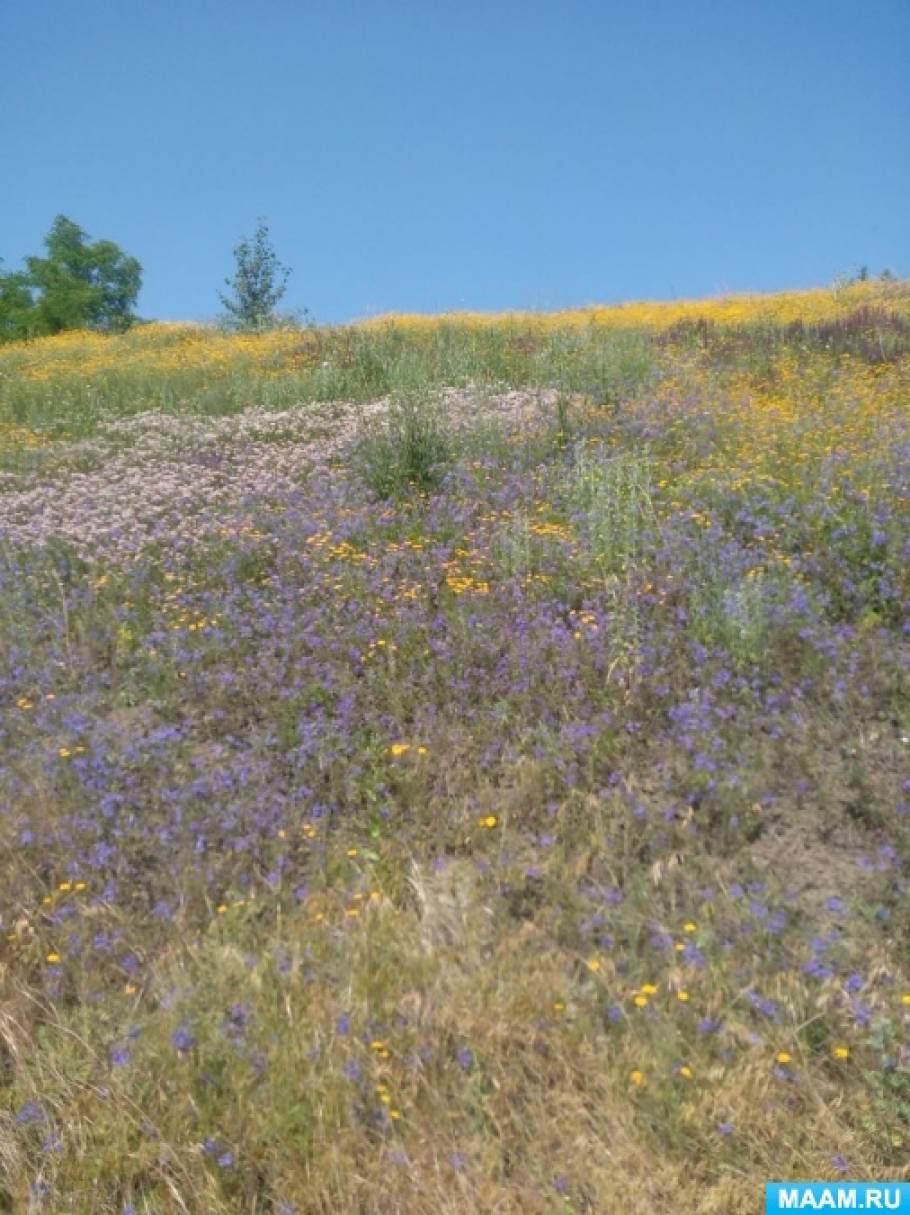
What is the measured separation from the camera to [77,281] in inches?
1810

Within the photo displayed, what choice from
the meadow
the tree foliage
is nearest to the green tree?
the tree foliage

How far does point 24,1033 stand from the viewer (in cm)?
349

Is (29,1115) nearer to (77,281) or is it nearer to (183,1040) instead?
(183,1040)

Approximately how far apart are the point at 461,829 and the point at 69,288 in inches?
1820

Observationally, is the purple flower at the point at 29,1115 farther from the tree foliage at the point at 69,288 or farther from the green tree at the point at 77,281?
the green tree at the point at 77,281

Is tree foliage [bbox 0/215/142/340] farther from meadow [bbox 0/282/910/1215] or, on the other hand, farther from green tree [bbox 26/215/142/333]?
meadow [bbox 0/282/910/1215]

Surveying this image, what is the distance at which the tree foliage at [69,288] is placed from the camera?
39062 millimetres

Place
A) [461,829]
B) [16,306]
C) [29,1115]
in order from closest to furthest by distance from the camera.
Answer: [29,1115] < [461,829] < [16,306]

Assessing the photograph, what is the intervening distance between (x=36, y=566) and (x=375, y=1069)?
5.06m

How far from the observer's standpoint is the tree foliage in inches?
1538

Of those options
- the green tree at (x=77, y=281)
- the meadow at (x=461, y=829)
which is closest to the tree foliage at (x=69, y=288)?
the green tree at (x=77, y=281)

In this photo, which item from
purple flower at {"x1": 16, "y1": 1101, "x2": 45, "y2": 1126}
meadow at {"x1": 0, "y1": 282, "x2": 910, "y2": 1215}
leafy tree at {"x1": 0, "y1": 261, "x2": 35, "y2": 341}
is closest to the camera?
meadow at {"x1": 0, "y1": 282, "x2": 910, "y2": 1215}

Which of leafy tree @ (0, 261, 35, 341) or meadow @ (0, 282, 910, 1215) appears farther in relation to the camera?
leafy tree @ (0, 261, 35, 341)

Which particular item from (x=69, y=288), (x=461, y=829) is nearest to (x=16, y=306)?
(x=69, y=288)
